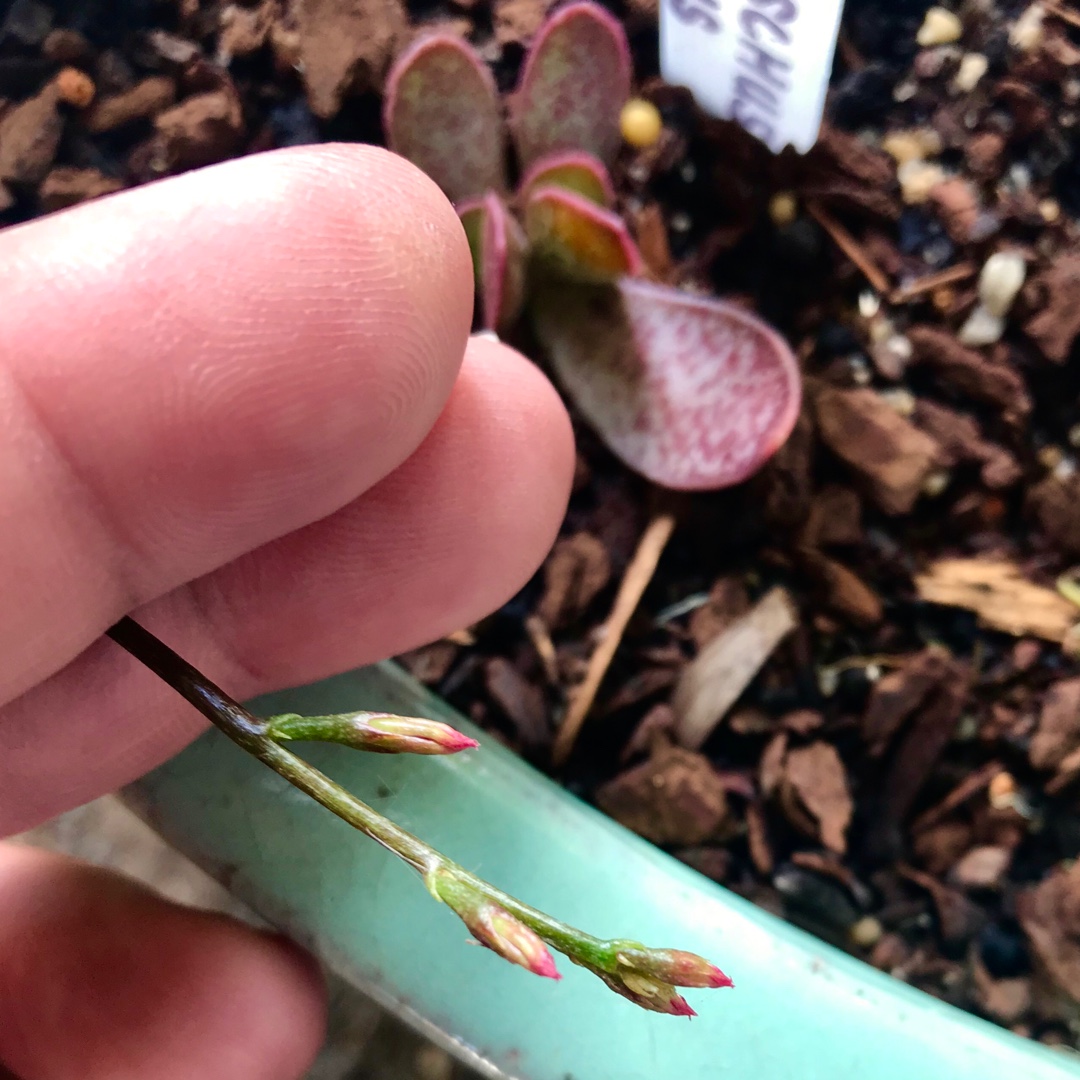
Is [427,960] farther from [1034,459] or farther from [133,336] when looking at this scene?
[1034,459]

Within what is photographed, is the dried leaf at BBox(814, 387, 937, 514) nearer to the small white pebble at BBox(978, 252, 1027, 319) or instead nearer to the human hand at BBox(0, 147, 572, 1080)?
the small white pebble at BBox(978, 252, 1027, 319)

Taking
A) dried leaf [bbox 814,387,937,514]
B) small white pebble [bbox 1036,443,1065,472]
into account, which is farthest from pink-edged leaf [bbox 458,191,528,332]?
small white pebble [bbox 1036,443,1065,472]

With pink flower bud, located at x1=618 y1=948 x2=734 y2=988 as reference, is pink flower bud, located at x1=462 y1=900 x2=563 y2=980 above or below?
above

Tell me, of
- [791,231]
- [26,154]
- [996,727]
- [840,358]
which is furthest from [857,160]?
[26,154]

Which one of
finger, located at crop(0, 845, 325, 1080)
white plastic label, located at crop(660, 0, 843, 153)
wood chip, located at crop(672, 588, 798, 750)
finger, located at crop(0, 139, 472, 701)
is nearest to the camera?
finger, located at crop(0, 139, 472, 701)

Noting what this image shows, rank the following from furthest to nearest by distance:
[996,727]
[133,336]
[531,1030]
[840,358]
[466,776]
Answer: [840,358], [996,727], [466,776], [531,1030], [133,336]

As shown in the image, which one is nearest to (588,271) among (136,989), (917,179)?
(917,179)
